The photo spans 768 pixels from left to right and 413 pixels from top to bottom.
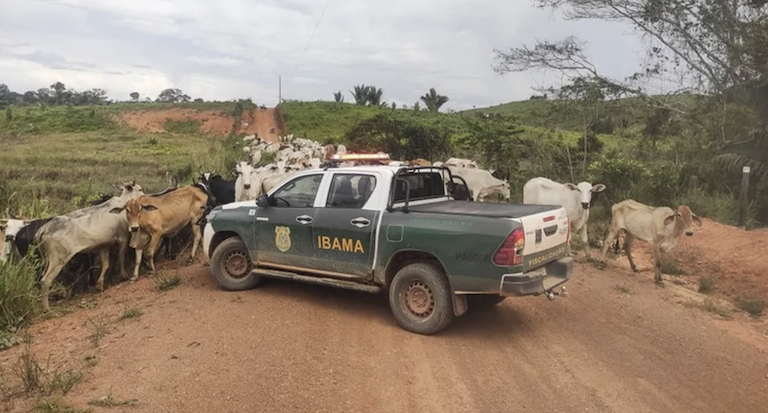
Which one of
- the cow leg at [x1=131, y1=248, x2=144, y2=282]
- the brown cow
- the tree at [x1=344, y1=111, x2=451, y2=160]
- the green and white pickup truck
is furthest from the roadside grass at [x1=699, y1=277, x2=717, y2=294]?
the tree at [x1=344, y1=111, x2=451, y2=160]

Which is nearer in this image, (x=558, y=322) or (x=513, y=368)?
(x=513, y=368)

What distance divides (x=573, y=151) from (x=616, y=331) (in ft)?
46.9

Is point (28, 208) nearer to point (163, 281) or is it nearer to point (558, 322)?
point (163, 281)

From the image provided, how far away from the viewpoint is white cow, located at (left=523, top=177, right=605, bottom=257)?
10.6 meters

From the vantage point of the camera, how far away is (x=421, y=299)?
659 cm

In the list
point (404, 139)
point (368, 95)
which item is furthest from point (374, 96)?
point (404, 139)

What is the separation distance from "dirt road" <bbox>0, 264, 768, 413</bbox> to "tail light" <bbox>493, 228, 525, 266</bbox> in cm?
104

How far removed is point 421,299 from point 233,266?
3.10 m

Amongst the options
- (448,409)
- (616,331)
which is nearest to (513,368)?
(448,409)

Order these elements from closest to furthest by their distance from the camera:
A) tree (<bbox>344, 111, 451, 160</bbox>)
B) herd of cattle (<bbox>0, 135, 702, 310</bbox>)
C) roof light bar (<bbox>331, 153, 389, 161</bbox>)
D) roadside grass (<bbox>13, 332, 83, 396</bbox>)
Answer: roadside grass (<bbox>13, 332, 83, 396</bbox>) → roof light bar (<bbox>331, 153, 389, 161</bbox>) → herd of cattle (<bbox>0, 135, 702, 310</bbox>) → tree (<bbox>344, 111, 451, 160</bbox>)

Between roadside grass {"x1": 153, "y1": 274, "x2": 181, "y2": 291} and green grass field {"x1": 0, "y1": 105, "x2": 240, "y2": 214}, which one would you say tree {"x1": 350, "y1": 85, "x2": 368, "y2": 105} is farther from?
roadside grass {"x1": 153, "y1": 274, "x2": 181, "y2": 291}

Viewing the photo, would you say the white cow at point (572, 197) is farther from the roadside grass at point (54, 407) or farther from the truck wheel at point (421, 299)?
the roadside grass at point (54, 407)

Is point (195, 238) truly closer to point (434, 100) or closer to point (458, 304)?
point (458, 304)

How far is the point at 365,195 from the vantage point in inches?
278
